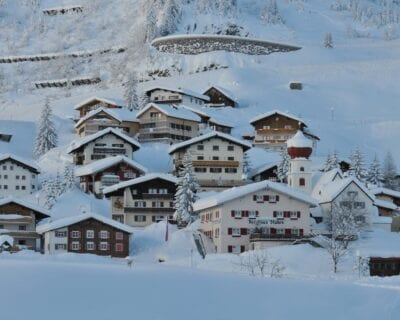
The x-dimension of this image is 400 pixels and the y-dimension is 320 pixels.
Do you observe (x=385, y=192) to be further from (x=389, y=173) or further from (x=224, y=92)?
(x=224, y=92)

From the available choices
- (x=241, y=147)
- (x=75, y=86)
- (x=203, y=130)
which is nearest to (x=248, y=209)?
(x=241, y=147)

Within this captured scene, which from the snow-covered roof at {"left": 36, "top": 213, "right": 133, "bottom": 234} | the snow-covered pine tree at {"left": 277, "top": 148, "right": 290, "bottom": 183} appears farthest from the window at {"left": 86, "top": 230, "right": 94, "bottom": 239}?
the snow-covered pine tree at {"left": 277, "top": 148, "right": 290, "bottom": 183}

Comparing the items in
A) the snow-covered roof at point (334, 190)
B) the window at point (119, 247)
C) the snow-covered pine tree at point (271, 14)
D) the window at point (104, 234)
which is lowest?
the window at point (119, 247)

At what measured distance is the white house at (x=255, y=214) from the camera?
6016cm

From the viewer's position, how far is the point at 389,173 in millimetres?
88375

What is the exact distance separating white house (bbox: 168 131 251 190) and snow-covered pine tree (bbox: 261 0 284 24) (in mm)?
62858

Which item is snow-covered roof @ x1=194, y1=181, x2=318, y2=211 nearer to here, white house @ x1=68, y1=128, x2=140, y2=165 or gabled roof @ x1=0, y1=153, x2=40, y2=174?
gabled roof @ x1=0, y1=153, x2=40, y2=174

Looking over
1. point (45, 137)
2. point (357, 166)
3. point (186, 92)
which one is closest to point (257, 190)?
point (357, 166)

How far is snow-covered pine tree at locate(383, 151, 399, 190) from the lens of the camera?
3442 inches

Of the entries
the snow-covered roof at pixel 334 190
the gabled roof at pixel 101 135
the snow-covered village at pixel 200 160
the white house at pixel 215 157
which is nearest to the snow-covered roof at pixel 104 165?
the snow-covered village at pixel 200 160

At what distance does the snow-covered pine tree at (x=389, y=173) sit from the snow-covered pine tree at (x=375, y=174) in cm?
211

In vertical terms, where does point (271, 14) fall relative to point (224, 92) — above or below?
above

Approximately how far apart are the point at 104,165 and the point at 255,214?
19109 millimetres

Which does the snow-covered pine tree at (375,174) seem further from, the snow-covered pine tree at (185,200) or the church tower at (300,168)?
the snow-covered pine tree at (185,200)
